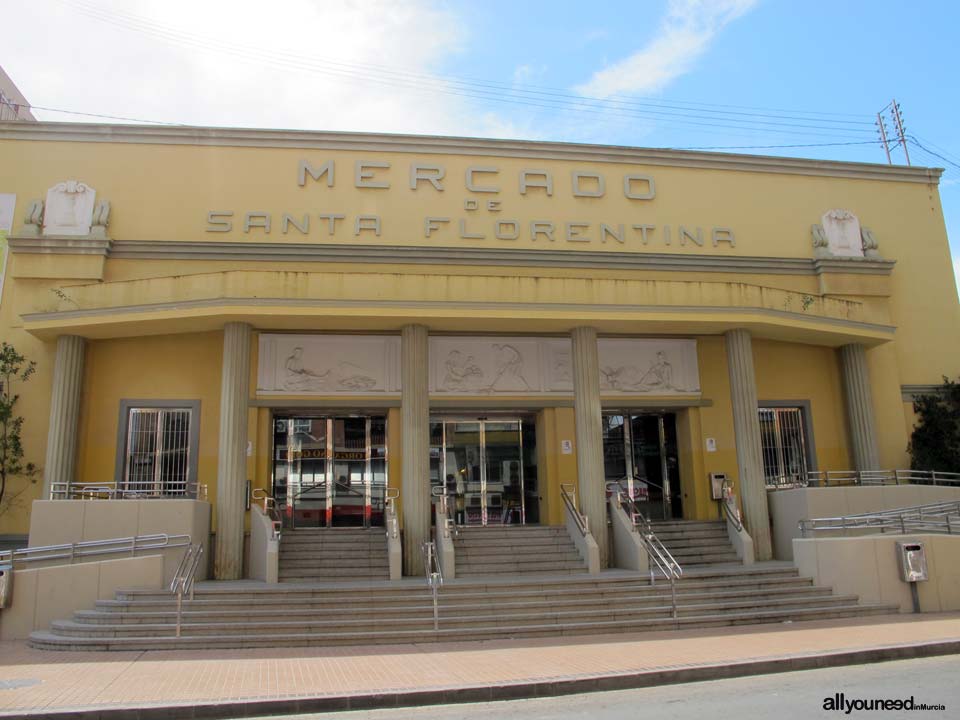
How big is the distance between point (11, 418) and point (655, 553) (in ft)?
48.2

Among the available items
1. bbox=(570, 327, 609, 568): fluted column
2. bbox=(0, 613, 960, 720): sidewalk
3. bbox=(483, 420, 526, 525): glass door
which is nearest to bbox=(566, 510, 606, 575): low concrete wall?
bbox=(570, 327, 609, 568): fluted column

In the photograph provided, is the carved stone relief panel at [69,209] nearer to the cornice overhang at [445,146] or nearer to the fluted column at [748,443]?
the cornice overhang at [445,146]

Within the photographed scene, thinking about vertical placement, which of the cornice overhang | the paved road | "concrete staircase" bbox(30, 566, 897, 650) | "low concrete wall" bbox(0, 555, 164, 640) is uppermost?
the cornice overhang

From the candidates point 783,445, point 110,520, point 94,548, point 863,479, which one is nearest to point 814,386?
point 783,445

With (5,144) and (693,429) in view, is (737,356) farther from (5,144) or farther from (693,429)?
(5,144)

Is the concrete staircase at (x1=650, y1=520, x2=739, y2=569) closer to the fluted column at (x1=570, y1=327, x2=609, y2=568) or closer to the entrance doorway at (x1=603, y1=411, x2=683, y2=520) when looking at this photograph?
the fluted column at (x1=570, y1=327, x2=609, y2=568)

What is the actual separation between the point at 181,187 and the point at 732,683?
17.5m

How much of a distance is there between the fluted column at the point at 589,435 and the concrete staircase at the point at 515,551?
0.78 meters

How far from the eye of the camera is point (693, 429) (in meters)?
21.5

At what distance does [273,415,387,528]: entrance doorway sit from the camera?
20188 mm

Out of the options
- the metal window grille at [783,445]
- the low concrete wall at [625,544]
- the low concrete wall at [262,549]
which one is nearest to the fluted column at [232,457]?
the low concrete wall at [262,549]

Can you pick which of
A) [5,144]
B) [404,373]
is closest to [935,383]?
[404,373]

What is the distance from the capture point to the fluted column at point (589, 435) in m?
17.6

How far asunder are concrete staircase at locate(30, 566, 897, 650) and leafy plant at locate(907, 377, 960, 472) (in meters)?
8.80
